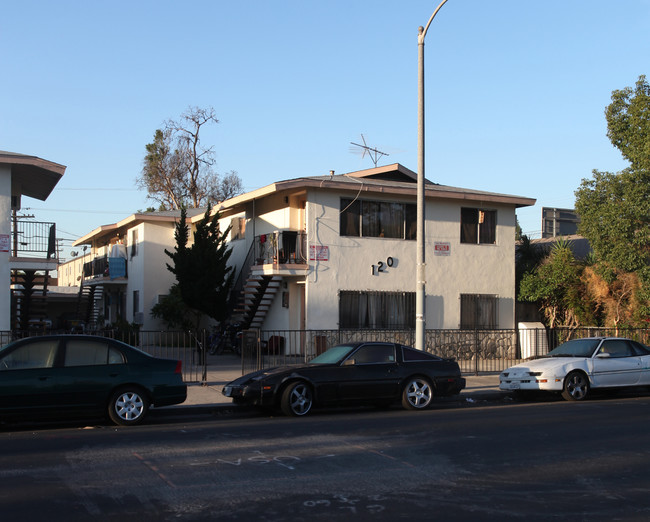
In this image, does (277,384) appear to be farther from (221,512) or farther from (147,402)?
(221,512)

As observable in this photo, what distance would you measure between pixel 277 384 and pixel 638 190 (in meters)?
14.7

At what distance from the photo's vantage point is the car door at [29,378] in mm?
10766

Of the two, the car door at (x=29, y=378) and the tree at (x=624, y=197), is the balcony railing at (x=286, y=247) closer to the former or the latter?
the tree at (x=624, y=197)

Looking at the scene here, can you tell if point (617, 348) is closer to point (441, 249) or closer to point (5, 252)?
point (441, 249)

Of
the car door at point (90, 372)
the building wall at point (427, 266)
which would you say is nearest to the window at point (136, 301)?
the building wall at point (427, 266)

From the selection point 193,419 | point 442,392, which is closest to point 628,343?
point 442,392

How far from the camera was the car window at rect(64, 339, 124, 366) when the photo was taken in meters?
11.3

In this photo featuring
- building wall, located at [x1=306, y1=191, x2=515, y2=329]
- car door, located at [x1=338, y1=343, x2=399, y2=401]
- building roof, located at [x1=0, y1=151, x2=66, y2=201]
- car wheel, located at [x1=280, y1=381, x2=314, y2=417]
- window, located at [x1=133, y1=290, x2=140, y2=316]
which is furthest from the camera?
window, located at [x1=133, y1=290, x2=140, y2=316]

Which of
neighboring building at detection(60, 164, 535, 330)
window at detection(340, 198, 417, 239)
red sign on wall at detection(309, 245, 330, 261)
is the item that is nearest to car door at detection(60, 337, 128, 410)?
neighboring building at detection(60, 164, 535, 330)

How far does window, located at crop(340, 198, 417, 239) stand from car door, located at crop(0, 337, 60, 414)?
547 inches

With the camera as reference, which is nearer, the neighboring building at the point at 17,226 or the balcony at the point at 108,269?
the neighboring building at the point at 17,226

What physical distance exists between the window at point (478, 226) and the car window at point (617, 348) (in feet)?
34.2

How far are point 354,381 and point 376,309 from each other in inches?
447

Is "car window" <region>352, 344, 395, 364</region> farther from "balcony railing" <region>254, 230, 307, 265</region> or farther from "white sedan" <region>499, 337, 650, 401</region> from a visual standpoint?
"balcony railing" <region>254, 230, 307, 265</region>
